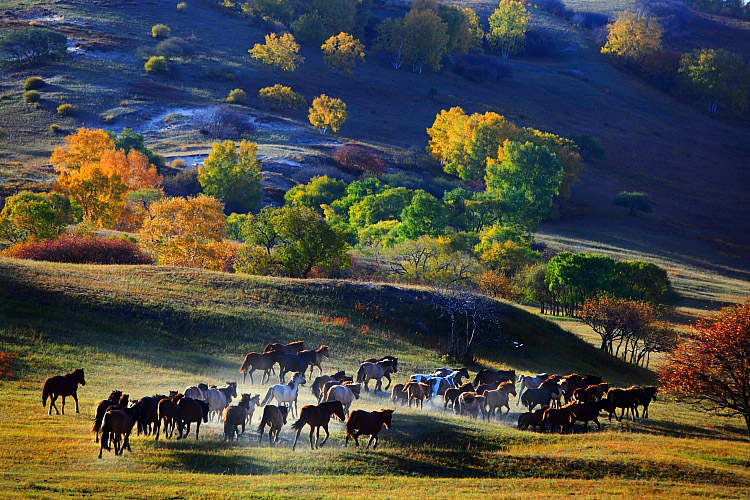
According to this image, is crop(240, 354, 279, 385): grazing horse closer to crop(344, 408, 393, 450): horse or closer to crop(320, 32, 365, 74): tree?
crop(344, 408, 393, 450): horse

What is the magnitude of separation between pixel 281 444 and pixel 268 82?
158 m

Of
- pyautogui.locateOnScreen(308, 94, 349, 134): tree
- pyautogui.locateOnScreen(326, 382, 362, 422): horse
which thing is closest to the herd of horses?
pyautogui.locateOnScreen(326, 382, 362, 422): horse

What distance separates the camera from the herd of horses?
24719 mm

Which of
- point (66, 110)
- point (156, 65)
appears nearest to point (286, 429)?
point (66, 110)

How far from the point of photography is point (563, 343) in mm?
58062

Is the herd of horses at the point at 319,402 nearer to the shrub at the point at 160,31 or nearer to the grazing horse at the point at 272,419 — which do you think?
the grazing horse at the point at 272,419

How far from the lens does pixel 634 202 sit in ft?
464

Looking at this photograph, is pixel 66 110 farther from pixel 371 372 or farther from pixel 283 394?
pixel 283 394

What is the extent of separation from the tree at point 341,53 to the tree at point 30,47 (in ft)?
215

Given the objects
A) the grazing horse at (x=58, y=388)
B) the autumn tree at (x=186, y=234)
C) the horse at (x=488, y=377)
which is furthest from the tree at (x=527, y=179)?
the grazing horse at (x=58, y=388)

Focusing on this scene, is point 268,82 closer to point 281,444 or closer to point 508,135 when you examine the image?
point 508,135

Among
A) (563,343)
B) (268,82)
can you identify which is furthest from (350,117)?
(563,343)

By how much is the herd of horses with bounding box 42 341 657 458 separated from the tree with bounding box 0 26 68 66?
152 metres

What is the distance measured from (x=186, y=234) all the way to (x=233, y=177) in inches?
1697
